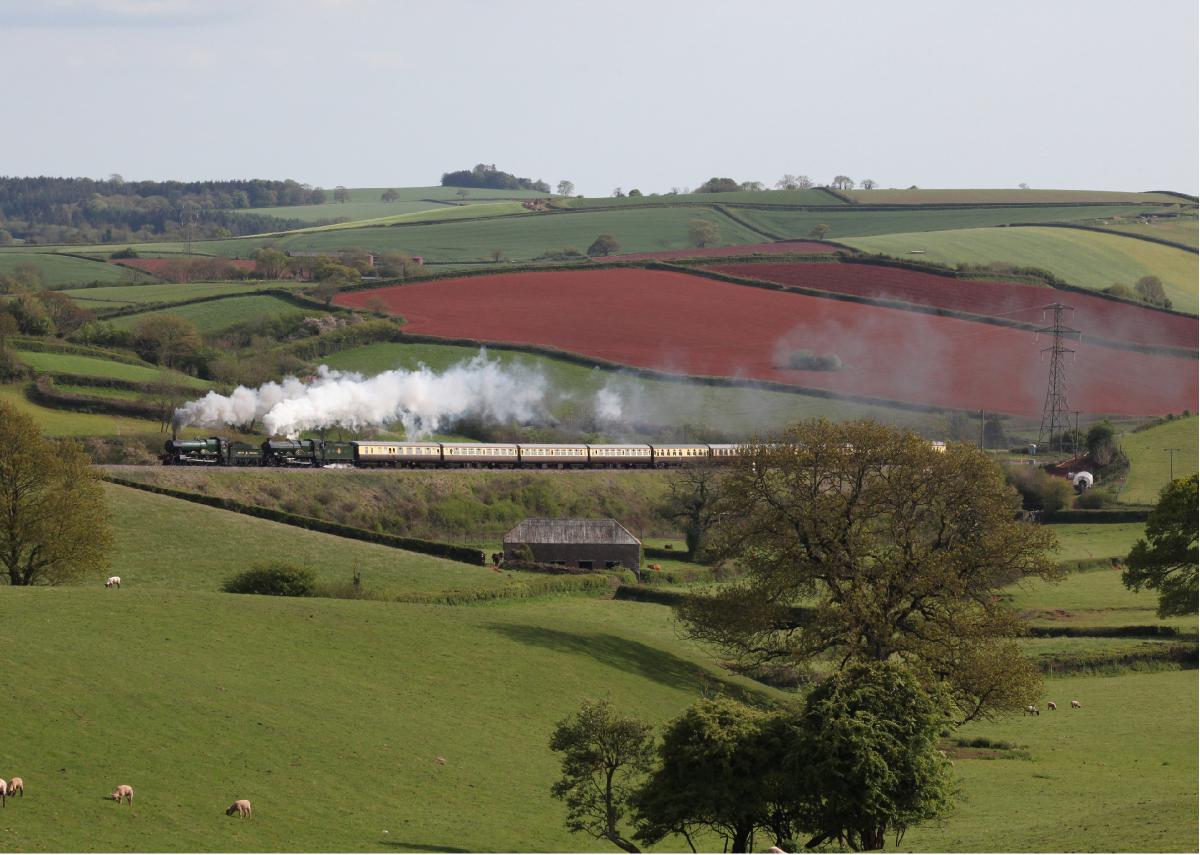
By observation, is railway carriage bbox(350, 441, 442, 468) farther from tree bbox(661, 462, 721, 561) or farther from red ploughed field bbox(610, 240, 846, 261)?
red ploughed field bbox(610, 240, 846, 261)

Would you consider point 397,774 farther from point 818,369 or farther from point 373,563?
point 818,369

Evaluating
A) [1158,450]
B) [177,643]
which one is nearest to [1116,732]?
[177,643]

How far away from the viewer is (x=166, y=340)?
132m

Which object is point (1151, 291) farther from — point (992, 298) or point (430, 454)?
point (430, 454)

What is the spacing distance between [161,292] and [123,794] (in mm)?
141131

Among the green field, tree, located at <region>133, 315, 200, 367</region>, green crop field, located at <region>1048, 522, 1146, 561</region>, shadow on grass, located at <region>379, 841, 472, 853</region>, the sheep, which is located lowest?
green crop field, located at <region>1048, 522, 1146, 561</region>

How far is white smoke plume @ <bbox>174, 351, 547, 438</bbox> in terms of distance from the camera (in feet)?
Result: 362

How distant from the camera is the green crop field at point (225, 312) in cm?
14538

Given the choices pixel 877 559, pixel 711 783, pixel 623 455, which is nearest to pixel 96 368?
pixel 623 455

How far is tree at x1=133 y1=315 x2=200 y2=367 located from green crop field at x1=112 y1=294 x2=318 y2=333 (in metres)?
7.44

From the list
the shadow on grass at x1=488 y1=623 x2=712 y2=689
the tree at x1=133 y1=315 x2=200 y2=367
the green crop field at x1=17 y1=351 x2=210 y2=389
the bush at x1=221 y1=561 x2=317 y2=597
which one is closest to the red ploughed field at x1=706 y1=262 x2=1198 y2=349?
the tree at x1=133 y1=315 x2=200 y2=367

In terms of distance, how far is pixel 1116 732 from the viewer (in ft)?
186

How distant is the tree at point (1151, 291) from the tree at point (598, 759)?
5789 inches

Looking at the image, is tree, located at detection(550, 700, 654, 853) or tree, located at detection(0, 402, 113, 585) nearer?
tree, located at detection(550, 700, 654, 853)
